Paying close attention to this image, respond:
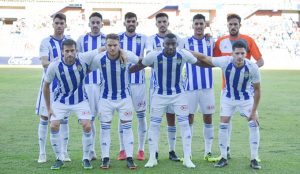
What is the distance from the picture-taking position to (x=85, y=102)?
691 centimetres

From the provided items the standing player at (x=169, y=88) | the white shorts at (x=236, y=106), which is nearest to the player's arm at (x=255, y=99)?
the white shorts at (x=236, y=106)

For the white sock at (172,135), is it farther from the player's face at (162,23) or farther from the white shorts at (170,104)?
the player's face at (162,23)

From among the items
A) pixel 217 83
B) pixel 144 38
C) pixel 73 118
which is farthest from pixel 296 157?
pixel 217 83

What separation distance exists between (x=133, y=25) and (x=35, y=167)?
2.29 m

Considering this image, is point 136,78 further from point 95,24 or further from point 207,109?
point 207,109

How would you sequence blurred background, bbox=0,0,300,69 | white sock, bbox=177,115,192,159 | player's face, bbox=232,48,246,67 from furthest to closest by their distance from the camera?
blurred background, bbox=0,0,300,69, white sock, bbox=177,115,192,159, player's face, bbox=232,48,246,67

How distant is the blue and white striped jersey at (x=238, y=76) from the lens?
6.85 m

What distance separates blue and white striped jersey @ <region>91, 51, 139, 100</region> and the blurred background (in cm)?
2248

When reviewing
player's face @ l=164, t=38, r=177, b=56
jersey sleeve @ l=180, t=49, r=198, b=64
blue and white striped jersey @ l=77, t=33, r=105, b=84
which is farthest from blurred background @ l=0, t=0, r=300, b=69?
player's face @ l=164, t=38, r=177, b=56

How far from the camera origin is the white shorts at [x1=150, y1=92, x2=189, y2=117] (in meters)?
6.99

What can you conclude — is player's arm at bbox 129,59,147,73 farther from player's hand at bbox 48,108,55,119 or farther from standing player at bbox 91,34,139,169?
player's hand at bbox 48,108,55,119

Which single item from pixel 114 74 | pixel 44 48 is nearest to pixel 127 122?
pixel 114 74

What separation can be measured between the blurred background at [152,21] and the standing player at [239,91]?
22033 millimetres

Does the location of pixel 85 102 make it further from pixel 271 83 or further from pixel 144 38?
pixel 271 83
